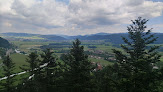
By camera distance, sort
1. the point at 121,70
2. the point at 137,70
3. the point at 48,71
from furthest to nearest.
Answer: the point at 48,71 < the point at 121,70 < the point at 137,70

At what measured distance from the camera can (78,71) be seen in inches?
711

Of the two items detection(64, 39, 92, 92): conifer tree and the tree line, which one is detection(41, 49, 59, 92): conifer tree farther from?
detection(64, 39, 92, 92): conifer tree

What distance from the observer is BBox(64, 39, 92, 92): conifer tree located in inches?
683

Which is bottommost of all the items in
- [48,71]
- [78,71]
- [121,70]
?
[48,71]

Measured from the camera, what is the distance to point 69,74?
718 inches

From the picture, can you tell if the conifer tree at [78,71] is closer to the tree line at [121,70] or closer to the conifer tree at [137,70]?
the tree line at [121,70]

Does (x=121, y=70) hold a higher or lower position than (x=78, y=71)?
higher

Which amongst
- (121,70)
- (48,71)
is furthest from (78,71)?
(48,71)

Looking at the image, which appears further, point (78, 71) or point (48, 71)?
point (48, 71)

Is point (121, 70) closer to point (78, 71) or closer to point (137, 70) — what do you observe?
point (137, 70)

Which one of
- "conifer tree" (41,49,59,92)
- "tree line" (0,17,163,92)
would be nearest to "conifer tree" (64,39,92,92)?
"tree line" (0,17,163,92)

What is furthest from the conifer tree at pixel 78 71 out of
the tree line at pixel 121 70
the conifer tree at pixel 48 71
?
the conifer tree at pixel 48 71

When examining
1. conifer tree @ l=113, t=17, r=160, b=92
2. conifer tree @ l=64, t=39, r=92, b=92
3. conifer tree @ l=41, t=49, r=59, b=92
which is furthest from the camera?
conifer tree @ l=41, t=49, r=59, b=92

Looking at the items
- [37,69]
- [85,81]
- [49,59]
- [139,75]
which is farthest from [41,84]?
[139,75]
